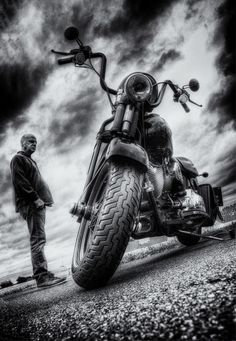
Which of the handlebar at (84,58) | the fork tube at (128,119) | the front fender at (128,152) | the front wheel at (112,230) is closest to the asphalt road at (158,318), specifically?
the front wheel at (112,230)

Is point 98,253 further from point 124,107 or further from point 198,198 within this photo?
point 198,198

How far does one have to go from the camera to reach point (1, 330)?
3.59ft

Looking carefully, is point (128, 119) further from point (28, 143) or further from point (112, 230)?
point (28, 143)

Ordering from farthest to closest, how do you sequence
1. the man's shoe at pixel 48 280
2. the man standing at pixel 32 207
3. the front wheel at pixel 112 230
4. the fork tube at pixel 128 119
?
the man standing at pixel 32 207
the man's shoe at pixel 48 280
the fork tube at pixel 128 119
the front wheel at pixel 112 230

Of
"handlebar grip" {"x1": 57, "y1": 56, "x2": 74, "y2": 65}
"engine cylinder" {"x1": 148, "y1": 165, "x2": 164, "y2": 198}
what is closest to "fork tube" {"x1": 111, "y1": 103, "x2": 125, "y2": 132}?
"engine cylinder" {"x1": 148, "y1": 165, "x2": 164, "y2": 198}

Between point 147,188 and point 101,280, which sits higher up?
point 147,188

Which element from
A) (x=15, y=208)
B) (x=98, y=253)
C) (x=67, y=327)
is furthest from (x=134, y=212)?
(x=15, y=208)

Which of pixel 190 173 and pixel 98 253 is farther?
pixel 190 173

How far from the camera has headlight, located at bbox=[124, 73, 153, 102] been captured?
2146 mm

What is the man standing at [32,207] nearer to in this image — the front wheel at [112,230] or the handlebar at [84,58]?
the handlebar at [84,58]

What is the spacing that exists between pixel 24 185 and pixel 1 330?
252 centimetres

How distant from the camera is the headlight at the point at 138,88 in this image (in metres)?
2.15

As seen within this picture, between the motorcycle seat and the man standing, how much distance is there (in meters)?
1.82

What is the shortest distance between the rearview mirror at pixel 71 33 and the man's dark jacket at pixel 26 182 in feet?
5.97
